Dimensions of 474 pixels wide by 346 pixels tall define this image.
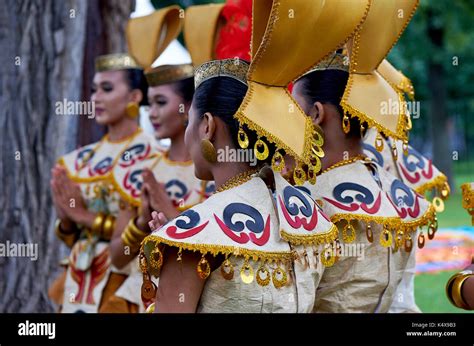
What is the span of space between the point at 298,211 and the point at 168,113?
7.08 feet

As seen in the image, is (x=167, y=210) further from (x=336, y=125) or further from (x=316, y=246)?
(x=316, y=246)

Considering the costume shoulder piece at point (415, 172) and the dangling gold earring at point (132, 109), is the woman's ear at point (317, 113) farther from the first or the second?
the dangling gold earring at point (132, 109)

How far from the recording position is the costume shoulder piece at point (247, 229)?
3.03 m

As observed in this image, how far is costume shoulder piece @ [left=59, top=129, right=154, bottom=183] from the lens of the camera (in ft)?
18.6

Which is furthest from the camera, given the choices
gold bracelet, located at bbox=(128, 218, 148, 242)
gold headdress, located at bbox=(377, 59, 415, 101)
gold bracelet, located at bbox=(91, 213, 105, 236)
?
gold bracelet, located at bbox=(91, 213, 105, 236)

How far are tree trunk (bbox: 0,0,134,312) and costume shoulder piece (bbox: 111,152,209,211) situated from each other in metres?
1.58

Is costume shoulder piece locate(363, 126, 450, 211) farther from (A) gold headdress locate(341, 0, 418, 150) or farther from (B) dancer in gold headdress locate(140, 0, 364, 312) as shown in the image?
(B) dancer in gold headdress locate(140, 0, 364, 312)

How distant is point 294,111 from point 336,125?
0.64 m

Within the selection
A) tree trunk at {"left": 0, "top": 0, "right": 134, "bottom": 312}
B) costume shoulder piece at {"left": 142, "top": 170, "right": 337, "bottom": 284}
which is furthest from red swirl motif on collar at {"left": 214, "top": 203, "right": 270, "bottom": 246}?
tree trunk at {"left": 0, "top": 0, "right": 134, "bottom": 312}

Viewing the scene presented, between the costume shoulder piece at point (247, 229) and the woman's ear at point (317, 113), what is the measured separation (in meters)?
0.60

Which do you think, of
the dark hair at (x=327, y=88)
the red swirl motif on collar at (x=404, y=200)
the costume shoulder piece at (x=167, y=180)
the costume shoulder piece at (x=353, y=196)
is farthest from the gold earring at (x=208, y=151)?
the costume shoulder piece at (x=167, y=180)

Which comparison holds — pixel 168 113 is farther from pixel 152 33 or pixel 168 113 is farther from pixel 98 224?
pixel 98 224

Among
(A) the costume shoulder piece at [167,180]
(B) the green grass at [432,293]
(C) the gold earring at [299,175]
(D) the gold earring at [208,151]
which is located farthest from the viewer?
(B) the green grass at [432,293]
